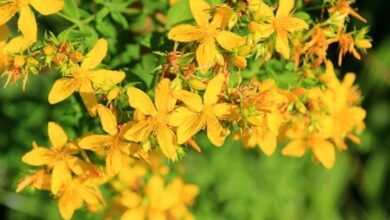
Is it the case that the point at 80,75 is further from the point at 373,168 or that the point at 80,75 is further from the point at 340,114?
the point at 373,168

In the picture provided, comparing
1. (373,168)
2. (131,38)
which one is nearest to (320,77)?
(131,38)

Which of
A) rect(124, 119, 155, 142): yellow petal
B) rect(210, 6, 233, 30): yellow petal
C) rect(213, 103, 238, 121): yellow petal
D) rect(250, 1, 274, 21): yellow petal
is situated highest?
rect(250, 1, 274, 21): yellow petal

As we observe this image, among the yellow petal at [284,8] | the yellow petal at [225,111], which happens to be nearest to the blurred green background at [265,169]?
the yellow petal at [225,111]

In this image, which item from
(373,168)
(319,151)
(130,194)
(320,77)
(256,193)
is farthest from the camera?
(373,168)

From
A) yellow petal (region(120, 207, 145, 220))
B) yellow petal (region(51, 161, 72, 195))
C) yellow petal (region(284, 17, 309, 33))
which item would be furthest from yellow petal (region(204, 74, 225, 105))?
yellow petal (region(120, 207, 145, 220))

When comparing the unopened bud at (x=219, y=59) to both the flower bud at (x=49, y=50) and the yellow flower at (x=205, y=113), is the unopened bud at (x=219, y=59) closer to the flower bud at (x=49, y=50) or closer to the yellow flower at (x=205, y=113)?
the yellow flower at (x=205, y=113)

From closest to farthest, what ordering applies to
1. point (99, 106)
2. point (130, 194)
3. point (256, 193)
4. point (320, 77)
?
point (99, 106), point (320, 77), point (130, 194), point (256, 193)

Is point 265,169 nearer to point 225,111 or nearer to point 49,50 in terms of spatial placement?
point 225,111

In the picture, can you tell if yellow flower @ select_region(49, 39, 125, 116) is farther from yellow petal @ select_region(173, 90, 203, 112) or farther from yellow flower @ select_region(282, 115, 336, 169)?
yellow flower @ select_region(282, 115, 336, 169)
